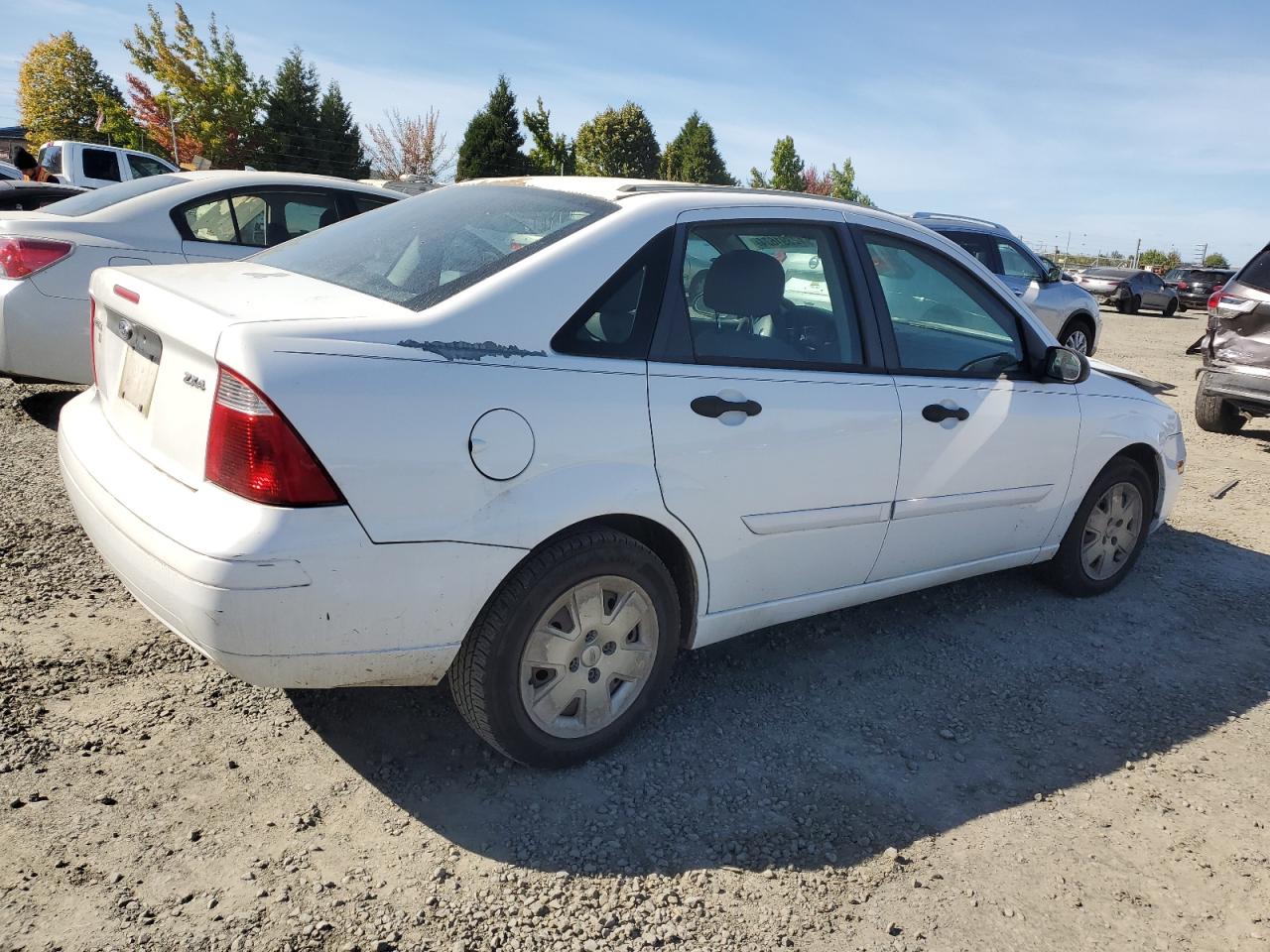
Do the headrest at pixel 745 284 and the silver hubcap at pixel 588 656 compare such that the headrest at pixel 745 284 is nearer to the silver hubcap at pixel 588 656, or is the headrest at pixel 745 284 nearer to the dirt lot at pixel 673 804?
the silver hubcap at pixel 588 656

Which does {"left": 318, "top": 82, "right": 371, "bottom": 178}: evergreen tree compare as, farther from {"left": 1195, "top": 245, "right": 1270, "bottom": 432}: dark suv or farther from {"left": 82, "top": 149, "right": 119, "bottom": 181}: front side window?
{"left": 1195, "top": 245, "right": 1270, "bottom": 432}: dark suv

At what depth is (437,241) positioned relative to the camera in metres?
3.02

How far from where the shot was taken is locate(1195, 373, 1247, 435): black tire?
28.7 ft

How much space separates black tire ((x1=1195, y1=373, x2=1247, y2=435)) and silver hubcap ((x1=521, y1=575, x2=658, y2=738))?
7.74 m

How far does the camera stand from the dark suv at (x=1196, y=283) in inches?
1148

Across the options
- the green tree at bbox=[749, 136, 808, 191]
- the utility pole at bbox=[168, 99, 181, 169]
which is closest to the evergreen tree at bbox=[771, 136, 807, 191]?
the green tree at bbox=[749, 136, 808, 191]

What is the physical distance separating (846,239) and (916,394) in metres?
0.61

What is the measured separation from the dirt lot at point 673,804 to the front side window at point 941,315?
3.86 ft

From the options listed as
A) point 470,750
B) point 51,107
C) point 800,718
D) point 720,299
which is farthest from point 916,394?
point 51,107

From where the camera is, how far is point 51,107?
49906 millimetres

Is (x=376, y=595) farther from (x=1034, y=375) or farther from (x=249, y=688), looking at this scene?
(x=1034, y=375)

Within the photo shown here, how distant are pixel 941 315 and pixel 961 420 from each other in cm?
49

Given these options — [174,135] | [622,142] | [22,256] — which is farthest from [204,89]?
[22,256]

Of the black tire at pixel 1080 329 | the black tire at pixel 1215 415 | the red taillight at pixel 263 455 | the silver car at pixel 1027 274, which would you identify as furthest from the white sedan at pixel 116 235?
the black tire at pixel 1080 329
